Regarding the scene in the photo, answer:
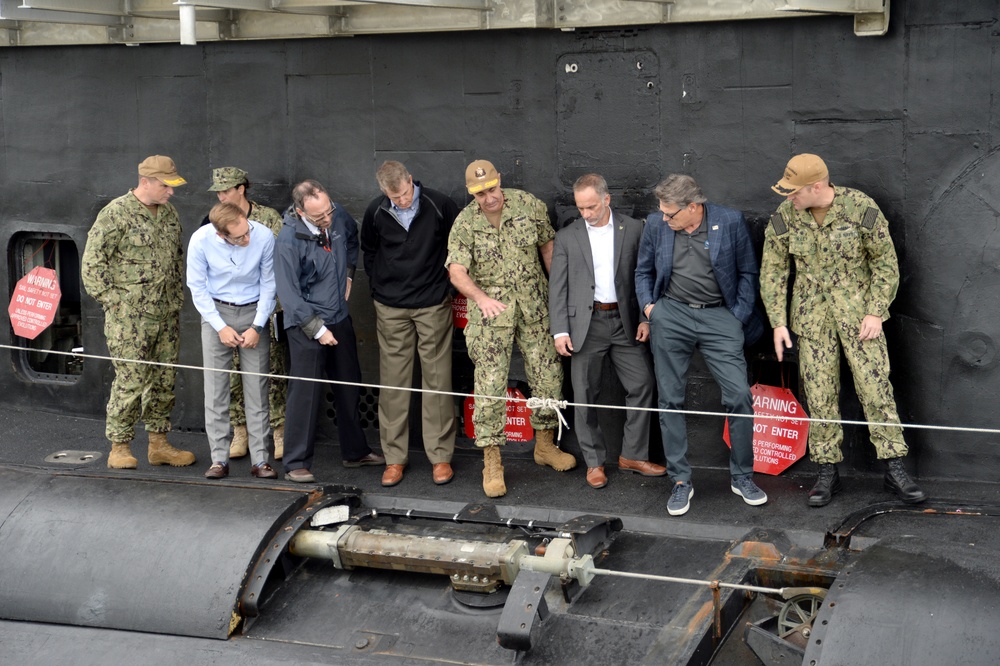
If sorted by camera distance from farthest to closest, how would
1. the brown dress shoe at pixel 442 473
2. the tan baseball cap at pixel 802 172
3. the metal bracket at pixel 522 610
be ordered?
the brown dress shoe at pixel 442 473
the tan baseball cap at pixel 802 172
the metal bracket at pixel 522 610

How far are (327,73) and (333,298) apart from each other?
54.1 inches

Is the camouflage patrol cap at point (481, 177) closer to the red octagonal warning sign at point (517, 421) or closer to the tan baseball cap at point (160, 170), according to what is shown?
the red octagonal warning sign at point (517, 421)

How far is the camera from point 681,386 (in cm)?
628

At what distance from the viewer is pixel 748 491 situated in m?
6.06

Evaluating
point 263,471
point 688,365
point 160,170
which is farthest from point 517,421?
point 160,170

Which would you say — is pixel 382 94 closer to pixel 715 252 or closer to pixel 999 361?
pixel 715 252

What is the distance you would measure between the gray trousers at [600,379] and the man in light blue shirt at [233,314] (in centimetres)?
179

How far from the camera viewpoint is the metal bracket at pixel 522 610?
15.3ft

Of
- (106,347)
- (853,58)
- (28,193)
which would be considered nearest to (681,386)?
(853,58)

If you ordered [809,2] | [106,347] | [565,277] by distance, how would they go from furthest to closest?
1. [106,347]
2. [565,277]
3. [809,2]

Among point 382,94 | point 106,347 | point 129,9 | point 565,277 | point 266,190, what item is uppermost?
point 129,9

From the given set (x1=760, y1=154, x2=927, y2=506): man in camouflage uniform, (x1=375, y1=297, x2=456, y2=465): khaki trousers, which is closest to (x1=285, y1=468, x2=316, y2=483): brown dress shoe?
(x1=375, y1=297, x2=456, y2=465): khaki trousers

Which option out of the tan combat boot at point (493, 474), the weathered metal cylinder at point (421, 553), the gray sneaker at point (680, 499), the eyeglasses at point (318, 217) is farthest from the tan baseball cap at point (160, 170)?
the gray sneaker at point (680, 499)

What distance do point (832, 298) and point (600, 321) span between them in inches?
49.0
